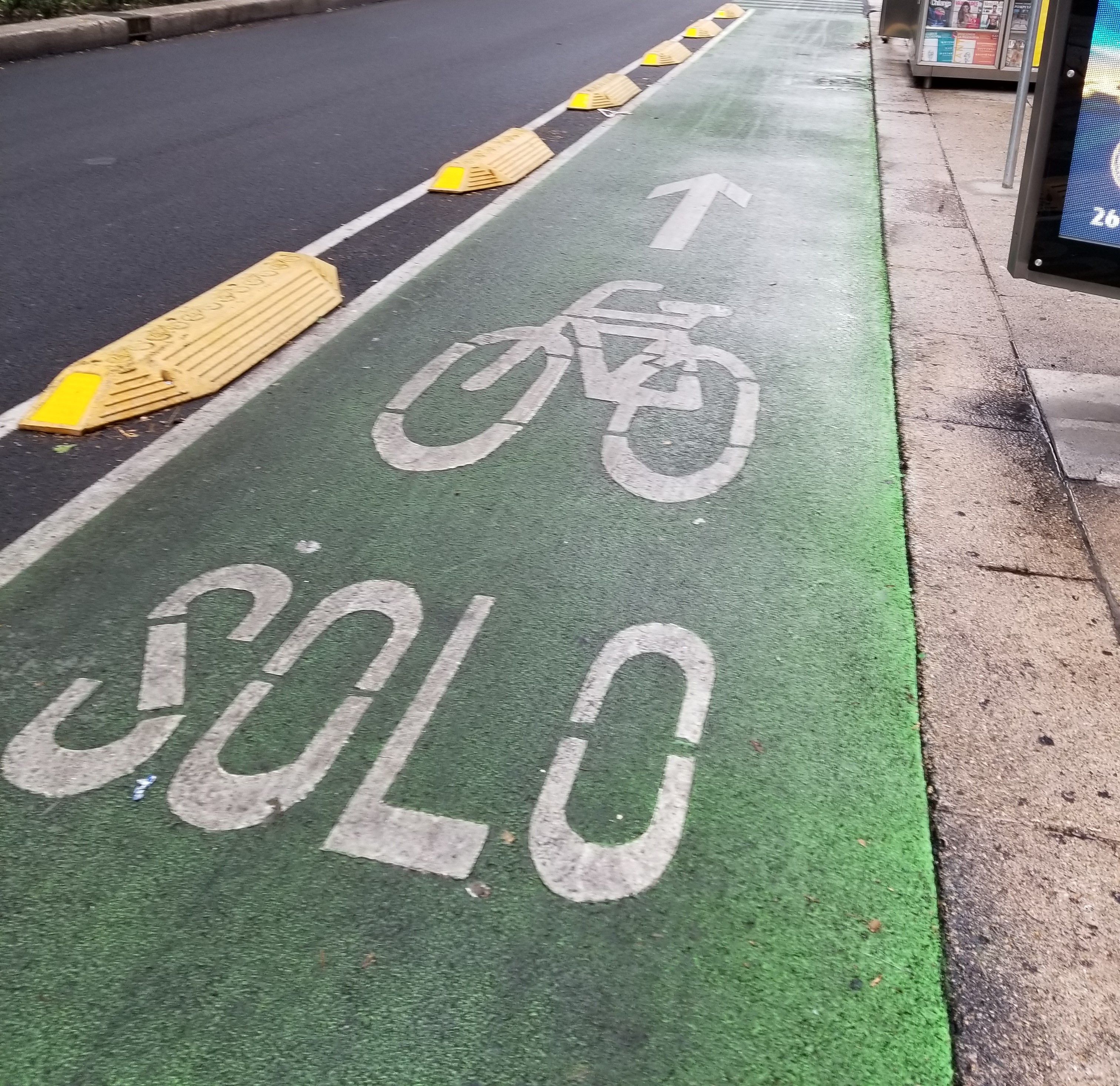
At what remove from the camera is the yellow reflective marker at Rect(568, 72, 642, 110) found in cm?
1179

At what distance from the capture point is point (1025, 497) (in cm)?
405

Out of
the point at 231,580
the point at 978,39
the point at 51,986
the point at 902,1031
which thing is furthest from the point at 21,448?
the point at 978,39

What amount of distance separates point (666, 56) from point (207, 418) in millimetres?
12726

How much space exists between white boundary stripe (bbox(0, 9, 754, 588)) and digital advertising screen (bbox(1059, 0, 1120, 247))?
340cm

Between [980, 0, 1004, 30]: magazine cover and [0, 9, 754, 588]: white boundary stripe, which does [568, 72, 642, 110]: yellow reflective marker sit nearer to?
[980, 0, 1004, 30]: magazine cover

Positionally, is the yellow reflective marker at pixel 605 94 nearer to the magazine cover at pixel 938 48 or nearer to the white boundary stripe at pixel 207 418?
the magazine cover at pixel 938 48

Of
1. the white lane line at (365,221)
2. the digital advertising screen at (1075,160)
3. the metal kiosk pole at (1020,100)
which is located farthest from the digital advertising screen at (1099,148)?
the white lane line at (365,221)

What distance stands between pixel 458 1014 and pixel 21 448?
322cm

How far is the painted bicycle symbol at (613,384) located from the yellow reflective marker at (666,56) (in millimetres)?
10176

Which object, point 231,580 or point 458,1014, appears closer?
point 458,1014

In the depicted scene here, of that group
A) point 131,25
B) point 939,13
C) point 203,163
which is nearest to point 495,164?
point 203,163

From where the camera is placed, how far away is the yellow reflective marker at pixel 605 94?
11.8 metres

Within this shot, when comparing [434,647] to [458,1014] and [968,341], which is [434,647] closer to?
[458,1014]

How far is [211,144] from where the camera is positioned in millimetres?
9469
